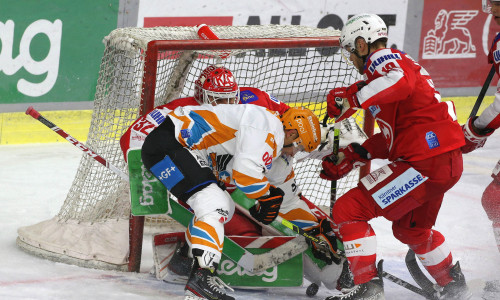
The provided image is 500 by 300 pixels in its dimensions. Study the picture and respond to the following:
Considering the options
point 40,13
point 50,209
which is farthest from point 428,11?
point 50,209

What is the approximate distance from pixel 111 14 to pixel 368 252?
3247 millimetres

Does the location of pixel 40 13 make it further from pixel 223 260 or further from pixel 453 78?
pixel 453 78

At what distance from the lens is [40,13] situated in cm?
605

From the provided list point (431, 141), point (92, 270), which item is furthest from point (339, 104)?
point (92, 270)

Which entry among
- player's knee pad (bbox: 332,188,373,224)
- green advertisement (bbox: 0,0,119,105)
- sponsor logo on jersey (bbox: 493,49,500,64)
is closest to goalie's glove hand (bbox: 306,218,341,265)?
player's knee pad (bbox: 332,188,373,224)

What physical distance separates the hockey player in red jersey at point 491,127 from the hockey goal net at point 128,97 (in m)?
0.55

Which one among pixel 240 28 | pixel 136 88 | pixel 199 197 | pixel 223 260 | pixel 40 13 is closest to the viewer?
pixel 199 197

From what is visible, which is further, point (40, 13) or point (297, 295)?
point (40, 13)

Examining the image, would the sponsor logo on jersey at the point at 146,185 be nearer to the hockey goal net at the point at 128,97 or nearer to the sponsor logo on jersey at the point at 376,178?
the hockey goal net at the point at 128,97

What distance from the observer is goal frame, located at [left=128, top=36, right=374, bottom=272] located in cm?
393

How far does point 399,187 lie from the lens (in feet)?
12.0

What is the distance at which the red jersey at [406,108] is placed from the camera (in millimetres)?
3549

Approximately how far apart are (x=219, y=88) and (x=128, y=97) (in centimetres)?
46

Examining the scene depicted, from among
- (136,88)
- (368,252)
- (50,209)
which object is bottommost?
(50,209)
